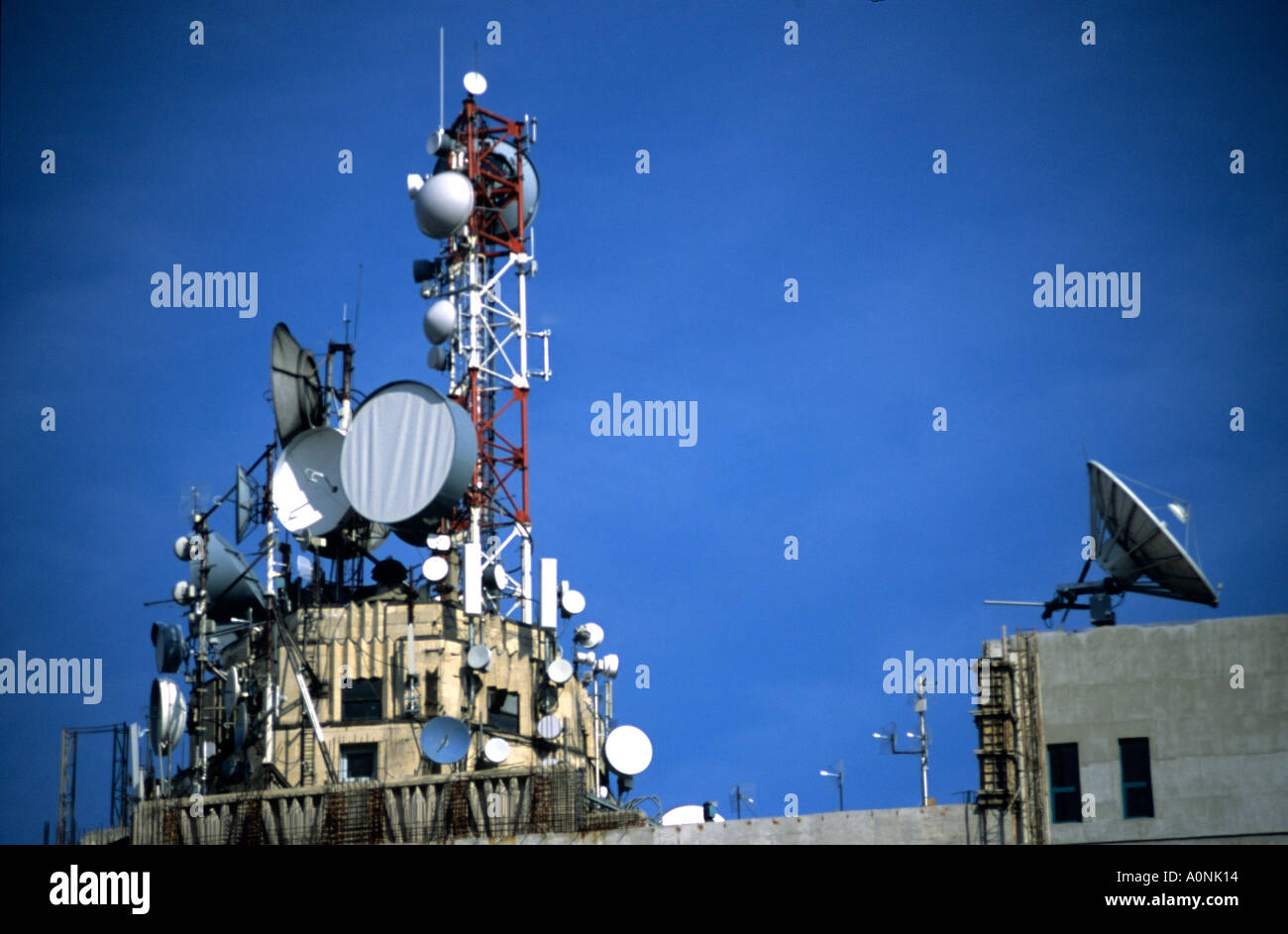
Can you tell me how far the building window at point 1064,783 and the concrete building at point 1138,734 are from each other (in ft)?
0.08

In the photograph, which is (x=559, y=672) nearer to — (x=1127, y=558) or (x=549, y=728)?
(x=549, y=728)

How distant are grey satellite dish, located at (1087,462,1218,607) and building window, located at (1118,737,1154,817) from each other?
13.9 ft

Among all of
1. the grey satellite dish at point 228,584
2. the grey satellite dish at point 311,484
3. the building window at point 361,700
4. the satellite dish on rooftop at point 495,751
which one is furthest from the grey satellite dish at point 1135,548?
the grey satellite dish at point 228,584

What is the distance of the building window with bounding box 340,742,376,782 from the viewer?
60.7 meters

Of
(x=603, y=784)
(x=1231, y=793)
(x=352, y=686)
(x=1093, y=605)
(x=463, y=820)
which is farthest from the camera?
(x=603, y=784)

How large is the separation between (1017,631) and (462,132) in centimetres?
3632

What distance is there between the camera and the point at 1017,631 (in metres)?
47.3

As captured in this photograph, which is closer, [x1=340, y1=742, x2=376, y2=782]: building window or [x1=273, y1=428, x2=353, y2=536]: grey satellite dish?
[x1=340, y1=742, x2=376, y2=782]: building window

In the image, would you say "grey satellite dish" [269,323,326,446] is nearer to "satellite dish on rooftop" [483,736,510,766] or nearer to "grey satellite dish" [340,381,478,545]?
"grey satellite dish" [340,381,478,545]

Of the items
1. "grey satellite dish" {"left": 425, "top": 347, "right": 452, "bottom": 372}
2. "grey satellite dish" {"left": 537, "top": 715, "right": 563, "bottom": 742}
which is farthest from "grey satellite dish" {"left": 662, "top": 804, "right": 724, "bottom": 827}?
"grey satellite dish" {"left": 425, "top": 347, "right": 452, "bottom": 372}

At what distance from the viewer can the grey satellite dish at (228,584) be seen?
67.2 meters

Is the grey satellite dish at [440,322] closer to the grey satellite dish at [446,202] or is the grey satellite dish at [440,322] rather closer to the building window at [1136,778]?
the grey satellite dish at [446,202]
